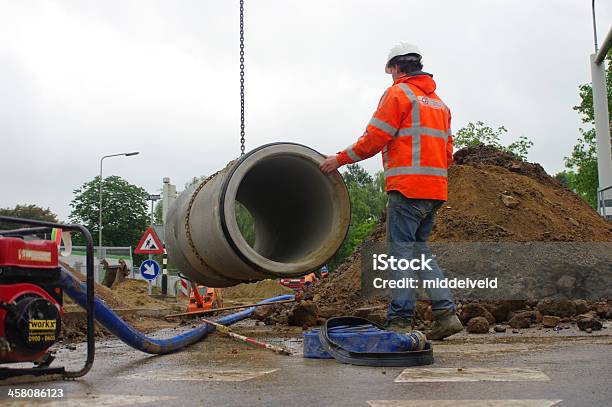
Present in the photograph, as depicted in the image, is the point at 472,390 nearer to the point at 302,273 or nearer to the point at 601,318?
the point at 302,273

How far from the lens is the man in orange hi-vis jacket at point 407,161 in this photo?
5.53 metres

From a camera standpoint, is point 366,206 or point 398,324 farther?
point 366,206

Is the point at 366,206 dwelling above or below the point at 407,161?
above

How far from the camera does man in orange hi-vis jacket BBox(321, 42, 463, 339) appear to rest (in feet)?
18.1

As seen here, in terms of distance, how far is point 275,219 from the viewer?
7.05m

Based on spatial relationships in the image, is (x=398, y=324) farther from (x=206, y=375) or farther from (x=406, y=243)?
(x=206, y=375)

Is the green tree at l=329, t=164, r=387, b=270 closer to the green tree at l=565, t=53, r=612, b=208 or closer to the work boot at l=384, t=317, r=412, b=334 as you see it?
the green tree at l=565, t=53, r=612, b=208

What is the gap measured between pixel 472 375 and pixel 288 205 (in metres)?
3.13

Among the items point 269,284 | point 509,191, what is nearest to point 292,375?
point 509,191

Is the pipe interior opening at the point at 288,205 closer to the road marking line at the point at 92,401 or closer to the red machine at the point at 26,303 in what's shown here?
the red machine at the point at 26,303

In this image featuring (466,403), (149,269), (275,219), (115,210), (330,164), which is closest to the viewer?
(466,403)

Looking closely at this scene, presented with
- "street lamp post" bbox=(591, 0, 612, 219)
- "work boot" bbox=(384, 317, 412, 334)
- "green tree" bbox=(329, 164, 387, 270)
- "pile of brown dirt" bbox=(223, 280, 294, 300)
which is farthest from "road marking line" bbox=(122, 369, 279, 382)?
"green tree" bbox=(329, 164, 387, 270)

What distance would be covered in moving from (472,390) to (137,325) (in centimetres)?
756
